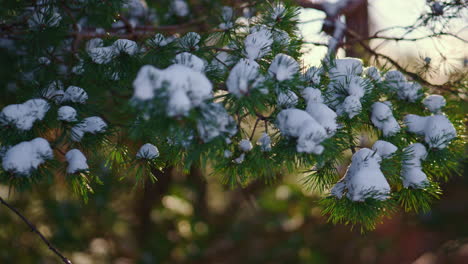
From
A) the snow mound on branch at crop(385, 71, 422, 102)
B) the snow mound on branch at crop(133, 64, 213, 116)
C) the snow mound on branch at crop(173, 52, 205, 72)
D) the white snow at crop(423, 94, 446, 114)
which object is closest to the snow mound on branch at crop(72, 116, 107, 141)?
the snow mound on branch at crop(173, 52, 205, 72)

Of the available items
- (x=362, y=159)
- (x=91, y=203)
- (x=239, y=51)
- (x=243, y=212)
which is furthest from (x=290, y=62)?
(x=243, y=212)

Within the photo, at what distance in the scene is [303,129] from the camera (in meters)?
0.75

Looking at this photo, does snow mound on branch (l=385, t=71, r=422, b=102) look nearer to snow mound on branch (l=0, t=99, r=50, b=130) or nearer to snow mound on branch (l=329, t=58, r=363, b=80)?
snow mound on branch (l=329, t=58, r=363, b=80)

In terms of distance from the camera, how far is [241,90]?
→ 2.31 feet

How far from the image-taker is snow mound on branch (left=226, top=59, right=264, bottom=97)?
71 cm

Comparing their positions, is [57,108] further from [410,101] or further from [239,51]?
[410,101]

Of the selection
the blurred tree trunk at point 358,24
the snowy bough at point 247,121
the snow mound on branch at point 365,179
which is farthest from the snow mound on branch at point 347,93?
the blurred tree trunk at point 358,24

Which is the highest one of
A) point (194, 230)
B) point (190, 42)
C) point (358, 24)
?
point (358, 24)

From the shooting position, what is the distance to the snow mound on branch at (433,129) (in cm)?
103

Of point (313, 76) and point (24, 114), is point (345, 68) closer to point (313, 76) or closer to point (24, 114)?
point (313, 76)

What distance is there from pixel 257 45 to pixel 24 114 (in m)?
0.57

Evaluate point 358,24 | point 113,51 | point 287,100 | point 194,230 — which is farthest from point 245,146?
point 194,230

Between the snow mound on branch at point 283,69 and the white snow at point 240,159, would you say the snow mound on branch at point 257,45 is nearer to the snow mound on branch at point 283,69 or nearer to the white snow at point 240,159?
the snow mound on branch at point 283,69

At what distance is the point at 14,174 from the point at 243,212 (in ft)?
10.5
